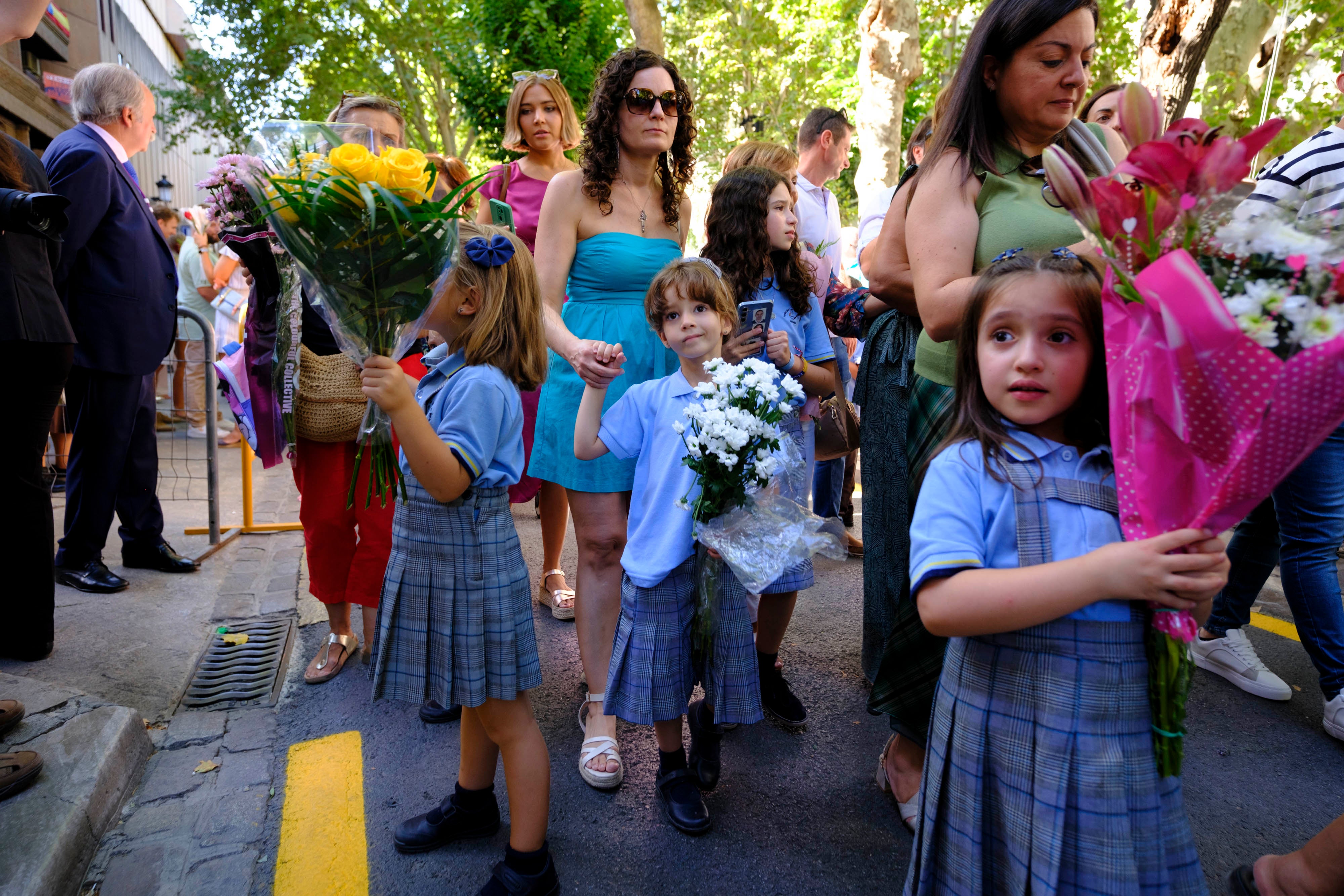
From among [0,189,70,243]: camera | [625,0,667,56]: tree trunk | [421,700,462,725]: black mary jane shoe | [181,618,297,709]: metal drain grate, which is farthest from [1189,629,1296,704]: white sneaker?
[625,0,667,56]: tree trunk

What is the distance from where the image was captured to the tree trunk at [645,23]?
10148 mm

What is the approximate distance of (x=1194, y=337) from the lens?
1081mm

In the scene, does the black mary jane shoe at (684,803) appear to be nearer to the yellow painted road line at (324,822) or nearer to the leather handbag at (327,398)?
the yellow painted road line at (324,822)

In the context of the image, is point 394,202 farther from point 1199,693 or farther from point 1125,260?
point 1199,693

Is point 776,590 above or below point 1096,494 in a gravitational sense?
below

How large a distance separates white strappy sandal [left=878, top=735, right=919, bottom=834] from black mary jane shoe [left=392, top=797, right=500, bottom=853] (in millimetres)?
1187

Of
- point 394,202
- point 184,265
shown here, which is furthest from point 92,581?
point 184,265

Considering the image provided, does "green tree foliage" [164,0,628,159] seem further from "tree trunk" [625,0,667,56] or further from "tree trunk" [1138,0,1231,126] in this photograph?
"tree trunk" [1138,0,1231,126]

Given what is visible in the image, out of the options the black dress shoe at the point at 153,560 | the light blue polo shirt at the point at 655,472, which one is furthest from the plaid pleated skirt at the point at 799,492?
the black dress shoe at the point at 153,560

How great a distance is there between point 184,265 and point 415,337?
846 cm

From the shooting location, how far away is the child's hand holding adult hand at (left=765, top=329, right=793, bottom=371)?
2766 mm

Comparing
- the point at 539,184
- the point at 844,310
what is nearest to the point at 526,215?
the point at 539,184

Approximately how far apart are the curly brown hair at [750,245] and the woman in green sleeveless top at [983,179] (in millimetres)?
934

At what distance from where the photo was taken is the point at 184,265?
8844mm
